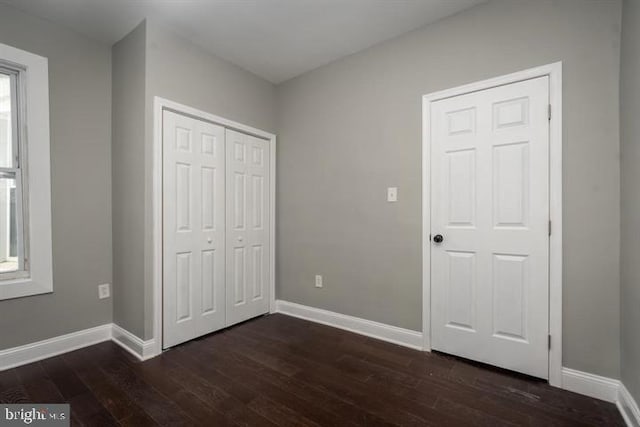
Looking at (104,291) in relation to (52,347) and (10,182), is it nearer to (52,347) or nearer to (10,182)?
(52,347)

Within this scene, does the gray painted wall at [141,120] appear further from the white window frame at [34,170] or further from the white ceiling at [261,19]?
the white window frame at [34,170]

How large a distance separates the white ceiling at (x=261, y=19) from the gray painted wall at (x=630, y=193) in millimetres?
958

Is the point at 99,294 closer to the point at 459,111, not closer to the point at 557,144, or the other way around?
the point at 459,111

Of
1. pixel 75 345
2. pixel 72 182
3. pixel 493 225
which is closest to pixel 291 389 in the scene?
pixel 493 225

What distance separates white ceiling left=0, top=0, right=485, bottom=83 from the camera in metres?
2.14

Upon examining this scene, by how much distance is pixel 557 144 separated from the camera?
1882mm

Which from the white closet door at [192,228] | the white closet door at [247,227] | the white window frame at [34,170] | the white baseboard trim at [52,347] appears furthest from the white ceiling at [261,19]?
the white baseboard trim at [52,347]

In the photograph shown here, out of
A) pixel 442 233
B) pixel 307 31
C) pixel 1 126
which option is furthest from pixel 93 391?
pixel 307 31

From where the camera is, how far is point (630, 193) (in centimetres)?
159

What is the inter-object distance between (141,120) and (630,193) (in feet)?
10.5

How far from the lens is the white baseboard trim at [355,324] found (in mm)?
2463

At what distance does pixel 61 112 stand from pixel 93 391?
2.06 meters

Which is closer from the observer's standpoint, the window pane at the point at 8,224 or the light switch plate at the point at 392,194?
the window pane at the point at 8,224

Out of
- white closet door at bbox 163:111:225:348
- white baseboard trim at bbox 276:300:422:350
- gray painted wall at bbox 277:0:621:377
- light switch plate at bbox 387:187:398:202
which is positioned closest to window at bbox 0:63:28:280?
white closet door at bbox 163:111:225:348
